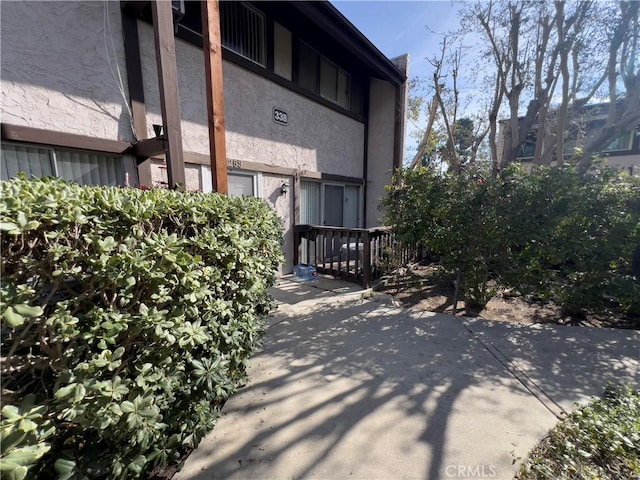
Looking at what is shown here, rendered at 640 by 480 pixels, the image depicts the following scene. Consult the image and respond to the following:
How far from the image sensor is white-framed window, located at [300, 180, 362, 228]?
22.9 feet

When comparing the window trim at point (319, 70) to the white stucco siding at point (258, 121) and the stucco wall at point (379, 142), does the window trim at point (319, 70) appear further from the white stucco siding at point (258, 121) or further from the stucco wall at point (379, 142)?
the stucco wall at point (379, 142)

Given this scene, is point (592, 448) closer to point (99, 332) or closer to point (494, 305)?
point (99, 332)

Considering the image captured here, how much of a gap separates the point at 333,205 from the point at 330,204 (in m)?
0.14

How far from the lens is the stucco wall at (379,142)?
847cm

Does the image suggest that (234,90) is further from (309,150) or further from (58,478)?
(58,478)

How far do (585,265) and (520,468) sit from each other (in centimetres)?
312

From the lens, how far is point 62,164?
342 centimetres

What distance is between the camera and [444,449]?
183cm

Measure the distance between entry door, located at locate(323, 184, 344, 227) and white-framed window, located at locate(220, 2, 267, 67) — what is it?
11.0ft

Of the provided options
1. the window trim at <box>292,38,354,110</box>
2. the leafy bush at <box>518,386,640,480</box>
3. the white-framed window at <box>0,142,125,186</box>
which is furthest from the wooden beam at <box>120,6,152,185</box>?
the leafy bush at <box>518,386,640,480</box>

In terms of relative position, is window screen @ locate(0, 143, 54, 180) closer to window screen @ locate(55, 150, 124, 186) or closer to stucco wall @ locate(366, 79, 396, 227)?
window screen @ locate(55, 150, 124, 186)

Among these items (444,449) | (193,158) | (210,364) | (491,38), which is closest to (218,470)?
(210,364)

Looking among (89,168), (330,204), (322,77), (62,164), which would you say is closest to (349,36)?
(322,77)

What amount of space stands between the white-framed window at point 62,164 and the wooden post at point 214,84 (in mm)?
1359
